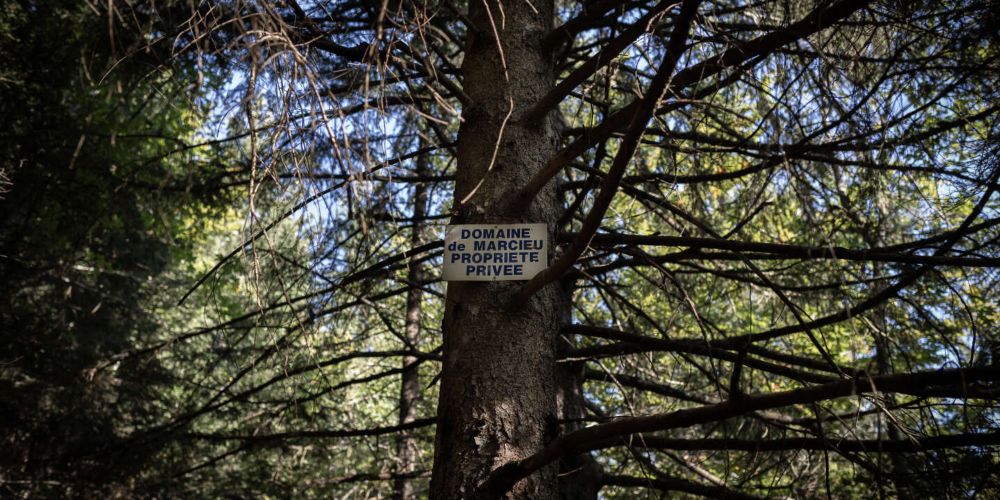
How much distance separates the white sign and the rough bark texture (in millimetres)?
55

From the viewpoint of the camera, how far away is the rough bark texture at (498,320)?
2.10 m

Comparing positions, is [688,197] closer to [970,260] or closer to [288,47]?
[970,260]

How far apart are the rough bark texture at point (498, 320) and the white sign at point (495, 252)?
55 mm

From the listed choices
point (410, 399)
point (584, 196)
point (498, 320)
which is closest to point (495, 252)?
point (498, 320)

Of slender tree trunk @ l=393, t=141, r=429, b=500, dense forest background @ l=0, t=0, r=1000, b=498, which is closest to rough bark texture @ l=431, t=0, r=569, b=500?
dense forest background @ l=0, t=0, r=1000, b=498

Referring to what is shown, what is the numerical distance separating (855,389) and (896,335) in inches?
95.4

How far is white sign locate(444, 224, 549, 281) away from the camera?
2.35 meters

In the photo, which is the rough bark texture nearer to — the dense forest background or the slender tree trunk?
the dense forest background

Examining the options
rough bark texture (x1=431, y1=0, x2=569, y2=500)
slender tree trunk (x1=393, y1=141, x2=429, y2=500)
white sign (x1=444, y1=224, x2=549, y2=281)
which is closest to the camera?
rough bark texture (x1=431, y1=0, x2=569, y2=500)

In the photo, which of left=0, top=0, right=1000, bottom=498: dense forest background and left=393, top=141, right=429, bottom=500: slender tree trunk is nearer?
left=0, top=0, right=1000, bottom=498: dense forest background

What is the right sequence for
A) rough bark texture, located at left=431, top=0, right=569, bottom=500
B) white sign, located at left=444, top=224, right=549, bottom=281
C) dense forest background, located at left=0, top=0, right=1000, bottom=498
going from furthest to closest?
1. white sign, located at left=444, top=224, right=549, bottom=281
2. rough bark texture, located at left=431, top=0, right=569, bottom=500
3. dense forest background, located at left=0, top=0, right=1000, bottom=498

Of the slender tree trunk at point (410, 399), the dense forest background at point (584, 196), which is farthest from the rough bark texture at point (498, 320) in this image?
the slender tree trunk at point (410, 399)

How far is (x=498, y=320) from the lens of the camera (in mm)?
2301

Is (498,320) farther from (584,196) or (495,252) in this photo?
(584,196)
